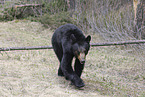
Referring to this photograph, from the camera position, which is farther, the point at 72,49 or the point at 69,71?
the point at 69,71

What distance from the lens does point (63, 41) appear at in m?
4.93

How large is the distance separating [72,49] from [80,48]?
0.72 feet

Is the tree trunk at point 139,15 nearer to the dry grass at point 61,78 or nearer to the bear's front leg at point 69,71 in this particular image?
the dry grass at point 61,78

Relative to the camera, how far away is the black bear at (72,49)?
455cm

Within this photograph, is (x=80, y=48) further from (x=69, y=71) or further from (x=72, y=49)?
(x=69, y=71)

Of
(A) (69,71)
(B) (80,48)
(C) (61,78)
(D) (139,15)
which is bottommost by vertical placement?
(C) (61,78)

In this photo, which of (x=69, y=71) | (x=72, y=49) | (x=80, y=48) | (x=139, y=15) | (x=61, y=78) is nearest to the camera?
(x=80, y=48)

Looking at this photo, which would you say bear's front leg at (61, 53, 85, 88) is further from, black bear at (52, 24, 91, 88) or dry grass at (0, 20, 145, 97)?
dry grass at (0, 20, 145, 97)

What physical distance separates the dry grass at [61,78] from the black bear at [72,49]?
269mm

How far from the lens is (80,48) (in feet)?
14.9

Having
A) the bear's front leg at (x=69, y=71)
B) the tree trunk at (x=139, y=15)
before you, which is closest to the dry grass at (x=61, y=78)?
the bear's front leg at (x=69, y=71)

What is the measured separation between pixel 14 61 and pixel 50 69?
4.33ft

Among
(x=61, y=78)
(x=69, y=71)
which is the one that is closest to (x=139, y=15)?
(x=61, y=78)

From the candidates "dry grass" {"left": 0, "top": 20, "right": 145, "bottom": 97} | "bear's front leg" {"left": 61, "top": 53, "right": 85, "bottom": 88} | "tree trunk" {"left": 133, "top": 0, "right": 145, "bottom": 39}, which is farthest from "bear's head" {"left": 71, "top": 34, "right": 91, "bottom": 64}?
"tree trunk" {"left": 133, "top": 0, "right": 145, "bottom": 39}
